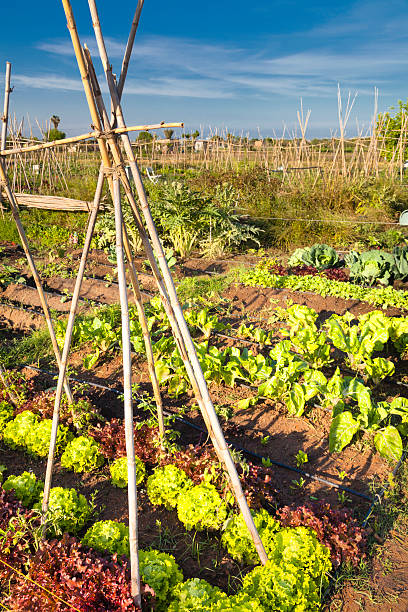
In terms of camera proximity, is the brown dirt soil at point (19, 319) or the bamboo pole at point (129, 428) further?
the brown dirt soil at point (19, 319)

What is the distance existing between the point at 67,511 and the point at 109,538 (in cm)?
34

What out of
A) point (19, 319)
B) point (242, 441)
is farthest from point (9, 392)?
point (19, 319)

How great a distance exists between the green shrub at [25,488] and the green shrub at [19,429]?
56cm

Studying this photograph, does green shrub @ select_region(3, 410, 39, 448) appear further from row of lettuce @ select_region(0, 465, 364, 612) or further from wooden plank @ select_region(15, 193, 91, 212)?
wooden plank @ select_region(15, 193, 91, 212)

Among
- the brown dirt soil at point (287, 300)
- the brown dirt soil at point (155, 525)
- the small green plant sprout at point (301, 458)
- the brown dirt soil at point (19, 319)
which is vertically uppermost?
the brown dirt soil at point (287, 300)

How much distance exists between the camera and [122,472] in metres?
2.96

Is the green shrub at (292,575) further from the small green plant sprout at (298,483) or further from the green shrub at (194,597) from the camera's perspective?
the small green plant sprout at (298,483)

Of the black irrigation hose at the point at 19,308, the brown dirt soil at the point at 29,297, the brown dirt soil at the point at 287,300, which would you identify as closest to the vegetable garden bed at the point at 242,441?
the brown dirt soil at the point at 287,300

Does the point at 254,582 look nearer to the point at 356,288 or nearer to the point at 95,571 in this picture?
the point at 95,571

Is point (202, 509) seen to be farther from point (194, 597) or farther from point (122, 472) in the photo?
point (122, 472)

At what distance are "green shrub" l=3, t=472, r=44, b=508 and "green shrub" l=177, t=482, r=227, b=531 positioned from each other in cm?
99

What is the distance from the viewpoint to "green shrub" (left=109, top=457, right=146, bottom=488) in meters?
2.97

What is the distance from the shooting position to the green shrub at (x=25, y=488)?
109 inches

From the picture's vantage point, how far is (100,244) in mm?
8844
